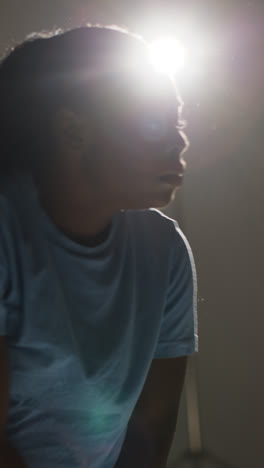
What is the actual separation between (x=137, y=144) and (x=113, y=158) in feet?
0.11

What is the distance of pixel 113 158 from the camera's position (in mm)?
585

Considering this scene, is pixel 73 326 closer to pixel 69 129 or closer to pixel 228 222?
pixel 69 129

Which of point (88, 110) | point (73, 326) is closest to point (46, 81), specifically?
point (88, 110)

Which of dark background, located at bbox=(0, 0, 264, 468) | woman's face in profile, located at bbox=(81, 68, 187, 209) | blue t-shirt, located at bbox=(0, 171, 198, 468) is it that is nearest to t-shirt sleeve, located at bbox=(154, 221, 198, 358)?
blue t-shirt, located at bbox=(0, 171, 198, 468)

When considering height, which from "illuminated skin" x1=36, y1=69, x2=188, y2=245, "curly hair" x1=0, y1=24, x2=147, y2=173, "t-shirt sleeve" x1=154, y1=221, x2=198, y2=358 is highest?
"curly hair" x1=0, y1=24, x2=147, y2=173

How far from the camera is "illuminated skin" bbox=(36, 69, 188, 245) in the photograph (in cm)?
59

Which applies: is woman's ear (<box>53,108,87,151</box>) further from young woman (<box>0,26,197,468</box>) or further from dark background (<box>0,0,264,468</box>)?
dark background (<box>0,0,264,468</box>)

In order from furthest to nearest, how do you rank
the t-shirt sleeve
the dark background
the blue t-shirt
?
the dark background < the t-shirt sleeve < the blue t-shirt

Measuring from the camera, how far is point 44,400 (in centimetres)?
58

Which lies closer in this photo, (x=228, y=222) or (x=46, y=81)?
(x=46, y=81)

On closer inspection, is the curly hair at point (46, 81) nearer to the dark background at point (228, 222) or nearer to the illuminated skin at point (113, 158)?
the illuminated skin at point (113, 158)

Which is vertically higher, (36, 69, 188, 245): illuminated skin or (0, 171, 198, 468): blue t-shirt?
(36, 69, 188, 245): illuminated skin

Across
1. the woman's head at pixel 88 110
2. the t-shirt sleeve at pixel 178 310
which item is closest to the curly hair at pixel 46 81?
the woman's head at pixel 88 110

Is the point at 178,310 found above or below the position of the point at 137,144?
below
